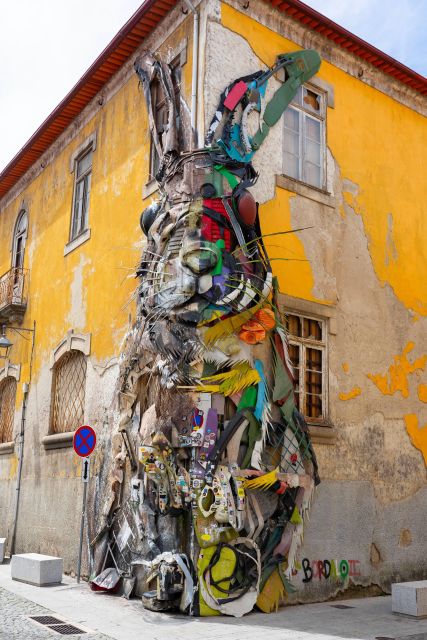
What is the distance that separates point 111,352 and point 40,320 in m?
3.99

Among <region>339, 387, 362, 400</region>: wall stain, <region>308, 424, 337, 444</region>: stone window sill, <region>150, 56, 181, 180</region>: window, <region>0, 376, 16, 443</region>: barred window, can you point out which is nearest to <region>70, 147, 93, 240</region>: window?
<region>150, 56, 181, 180</region>: window

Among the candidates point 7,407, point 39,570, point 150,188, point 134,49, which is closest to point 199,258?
point 150,188

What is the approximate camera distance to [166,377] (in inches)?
386

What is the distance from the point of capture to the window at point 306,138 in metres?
11.8

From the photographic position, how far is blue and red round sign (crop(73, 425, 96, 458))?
1087cm

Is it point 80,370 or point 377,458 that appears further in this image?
point 80,370

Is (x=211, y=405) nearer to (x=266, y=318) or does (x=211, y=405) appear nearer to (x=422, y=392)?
(x=266, y=318)

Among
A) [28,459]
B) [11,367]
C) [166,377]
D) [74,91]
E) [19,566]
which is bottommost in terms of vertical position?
[19,566]

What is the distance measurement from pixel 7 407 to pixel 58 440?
406 centimetres

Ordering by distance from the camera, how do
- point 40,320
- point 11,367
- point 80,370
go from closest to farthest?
point 80,370 → point 40,320 → point 11,367

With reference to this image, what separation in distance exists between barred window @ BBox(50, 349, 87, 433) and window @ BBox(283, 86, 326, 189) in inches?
198

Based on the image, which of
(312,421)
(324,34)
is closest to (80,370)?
(312,421)

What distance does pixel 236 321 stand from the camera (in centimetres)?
980

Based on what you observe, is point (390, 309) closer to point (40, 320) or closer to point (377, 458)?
point (377, 458)
